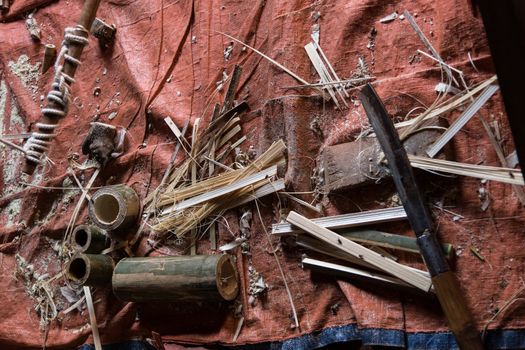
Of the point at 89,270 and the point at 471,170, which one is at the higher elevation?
the point at 471,170

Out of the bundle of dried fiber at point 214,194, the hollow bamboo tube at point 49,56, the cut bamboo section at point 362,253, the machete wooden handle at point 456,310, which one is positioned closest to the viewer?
the machete wooden handle at point 456,310

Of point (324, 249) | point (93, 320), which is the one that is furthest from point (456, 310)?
point (93, 320)

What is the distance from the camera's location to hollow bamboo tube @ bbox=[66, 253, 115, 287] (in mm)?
2291

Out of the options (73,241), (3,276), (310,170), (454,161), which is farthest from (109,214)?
(454,161)

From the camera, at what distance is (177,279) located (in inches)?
84.6

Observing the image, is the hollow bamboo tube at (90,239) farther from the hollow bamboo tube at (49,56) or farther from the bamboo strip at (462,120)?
the bamboo strip at (462,120)

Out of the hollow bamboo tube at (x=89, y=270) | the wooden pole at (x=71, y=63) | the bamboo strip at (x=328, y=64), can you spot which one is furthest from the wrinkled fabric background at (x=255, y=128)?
the wooden pole at (x=71, y=63)

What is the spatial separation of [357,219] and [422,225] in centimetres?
26

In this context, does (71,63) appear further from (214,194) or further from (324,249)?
(324,249)

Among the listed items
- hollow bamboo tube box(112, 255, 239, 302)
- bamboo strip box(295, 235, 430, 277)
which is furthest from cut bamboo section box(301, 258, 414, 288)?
hollow bamboo tube box(112, 255, 239, 302)

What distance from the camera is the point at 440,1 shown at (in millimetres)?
2053

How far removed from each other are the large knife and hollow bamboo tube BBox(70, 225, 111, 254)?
1.33 m

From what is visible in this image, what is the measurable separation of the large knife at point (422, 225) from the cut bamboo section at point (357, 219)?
8cm

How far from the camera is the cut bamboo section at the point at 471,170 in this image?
1.71 m
